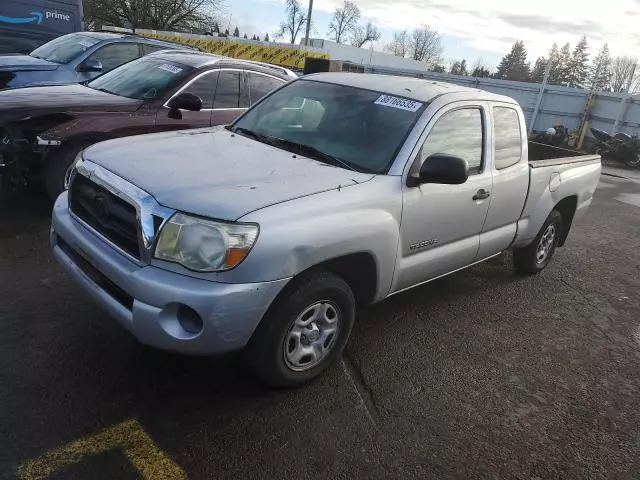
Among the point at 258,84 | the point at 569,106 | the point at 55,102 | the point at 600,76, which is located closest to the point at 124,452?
the point at 55,102

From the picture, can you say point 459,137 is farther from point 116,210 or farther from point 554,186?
point 116,210

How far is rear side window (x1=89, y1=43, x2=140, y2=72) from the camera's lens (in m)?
8.70

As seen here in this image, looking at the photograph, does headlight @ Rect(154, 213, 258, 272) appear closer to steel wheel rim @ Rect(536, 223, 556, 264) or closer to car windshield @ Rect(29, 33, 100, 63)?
steel wheel rim @ Rect(536, 223, 556, 264)

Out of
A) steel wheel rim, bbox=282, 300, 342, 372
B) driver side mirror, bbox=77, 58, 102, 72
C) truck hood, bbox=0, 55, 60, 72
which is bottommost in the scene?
steel wheel rim, bbox=282, 300, 342, 372

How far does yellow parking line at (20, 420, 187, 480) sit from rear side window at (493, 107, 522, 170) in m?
3.27

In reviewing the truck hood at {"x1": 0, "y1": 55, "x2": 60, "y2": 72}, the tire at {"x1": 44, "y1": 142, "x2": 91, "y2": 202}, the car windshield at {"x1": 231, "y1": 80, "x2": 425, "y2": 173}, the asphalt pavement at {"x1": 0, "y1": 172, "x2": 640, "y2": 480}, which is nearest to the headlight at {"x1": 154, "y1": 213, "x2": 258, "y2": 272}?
the asphalt pavement at {"x1": 0, "y1": 172, "x2": 640, "y2": 480}

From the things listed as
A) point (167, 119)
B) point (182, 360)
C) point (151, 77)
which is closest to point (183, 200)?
point (182, 360)

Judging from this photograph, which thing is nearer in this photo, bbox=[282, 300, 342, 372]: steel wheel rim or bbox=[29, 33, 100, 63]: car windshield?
bbox=[282, 300, 342, 372]: steel wheel rim

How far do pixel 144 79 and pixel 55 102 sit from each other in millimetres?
1202

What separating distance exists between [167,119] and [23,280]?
2.55 m

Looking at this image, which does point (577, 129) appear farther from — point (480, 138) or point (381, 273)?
point (381, 273)

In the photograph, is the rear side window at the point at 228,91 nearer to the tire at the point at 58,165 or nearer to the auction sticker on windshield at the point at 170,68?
the auction sticker on windshield at the point at 170,68

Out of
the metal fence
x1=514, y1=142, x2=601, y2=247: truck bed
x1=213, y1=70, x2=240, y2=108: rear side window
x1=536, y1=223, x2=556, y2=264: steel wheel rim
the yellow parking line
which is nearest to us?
the yellow parking line

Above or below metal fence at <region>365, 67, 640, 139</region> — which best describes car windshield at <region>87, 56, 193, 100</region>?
A: above
